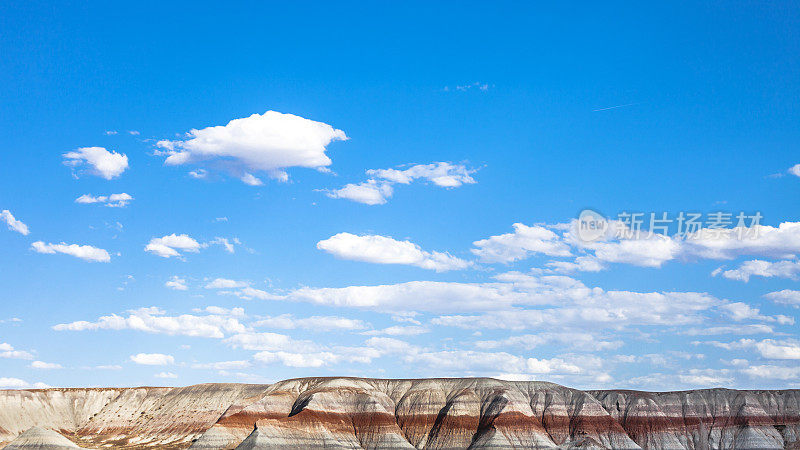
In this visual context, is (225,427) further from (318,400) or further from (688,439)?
(688,439)

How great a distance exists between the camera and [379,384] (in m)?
187

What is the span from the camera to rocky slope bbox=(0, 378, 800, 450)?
158750 mm

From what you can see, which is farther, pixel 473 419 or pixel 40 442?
pixel 473 419

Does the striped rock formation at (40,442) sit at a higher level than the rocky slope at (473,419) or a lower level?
lower

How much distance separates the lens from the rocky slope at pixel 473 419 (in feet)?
521

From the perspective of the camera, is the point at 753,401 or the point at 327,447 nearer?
the point at 327,447

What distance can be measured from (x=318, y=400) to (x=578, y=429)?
5856 centimetres

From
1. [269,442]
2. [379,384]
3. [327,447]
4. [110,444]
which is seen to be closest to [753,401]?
[379,384]

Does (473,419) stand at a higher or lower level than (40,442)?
higher

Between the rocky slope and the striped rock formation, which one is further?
the rocky slope

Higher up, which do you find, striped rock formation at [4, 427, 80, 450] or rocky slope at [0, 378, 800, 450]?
rocky slope at [0, 378, 800, 450]

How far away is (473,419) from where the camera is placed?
547ft

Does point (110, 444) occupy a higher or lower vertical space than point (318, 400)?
lower

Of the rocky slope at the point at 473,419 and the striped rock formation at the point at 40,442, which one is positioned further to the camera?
the rocky slope at the point at 473,419
